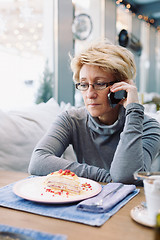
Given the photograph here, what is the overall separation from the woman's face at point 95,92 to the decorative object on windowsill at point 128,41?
13.1 ft

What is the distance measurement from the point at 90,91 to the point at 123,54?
28cm

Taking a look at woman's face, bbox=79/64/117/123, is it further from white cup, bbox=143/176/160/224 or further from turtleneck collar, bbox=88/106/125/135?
white cup, bbox=143/176/160/224

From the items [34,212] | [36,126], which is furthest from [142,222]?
[36,126]

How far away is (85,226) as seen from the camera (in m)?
0.77

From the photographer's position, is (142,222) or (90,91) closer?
(142,222)

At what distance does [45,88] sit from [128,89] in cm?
230

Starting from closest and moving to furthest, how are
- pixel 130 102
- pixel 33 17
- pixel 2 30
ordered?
pixel 130 102
pixel 2 30
pixel 33 17

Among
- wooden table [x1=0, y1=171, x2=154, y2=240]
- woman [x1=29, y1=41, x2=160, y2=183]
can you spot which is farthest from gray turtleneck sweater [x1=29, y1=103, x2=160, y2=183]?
wooden table [x1=0, y1=171, x2=154, y2=240]

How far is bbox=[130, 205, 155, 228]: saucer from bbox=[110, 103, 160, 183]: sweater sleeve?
0.41 metres

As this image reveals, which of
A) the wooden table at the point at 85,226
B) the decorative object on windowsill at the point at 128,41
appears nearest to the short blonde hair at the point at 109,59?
the wooden table at the point at 85,226

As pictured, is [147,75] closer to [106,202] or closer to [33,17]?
[33,17]

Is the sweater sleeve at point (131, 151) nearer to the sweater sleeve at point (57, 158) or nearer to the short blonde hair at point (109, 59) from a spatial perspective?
the sweater sleeve at point (57, 158)

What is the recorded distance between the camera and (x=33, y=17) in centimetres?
379

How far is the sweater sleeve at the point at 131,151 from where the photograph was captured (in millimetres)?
1265
